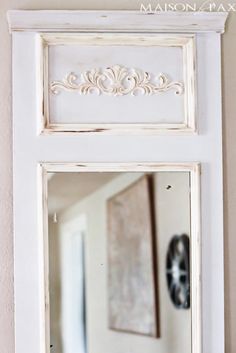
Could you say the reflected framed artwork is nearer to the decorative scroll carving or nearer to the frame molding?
the frame molding

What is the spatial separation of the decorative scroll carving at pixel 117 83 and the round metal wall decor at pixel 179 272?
365 millimetres

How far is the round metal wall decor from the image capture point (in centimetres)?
174

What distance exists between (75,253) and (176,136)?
1.22 feet

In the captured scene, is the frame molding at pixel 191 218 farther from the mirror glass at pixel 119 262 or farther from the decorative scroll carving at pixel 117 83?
the decorative scroll carving at pixel 117 83

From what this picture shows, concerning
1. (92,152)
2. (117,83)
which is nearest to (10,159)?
(92,152)

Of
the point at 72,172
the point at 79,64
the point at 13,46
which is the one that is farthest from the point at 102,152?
the point at 13,46

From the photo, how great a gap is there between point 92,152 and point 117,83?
178mm

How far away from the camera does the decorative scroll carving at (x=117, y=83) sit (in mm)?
1747

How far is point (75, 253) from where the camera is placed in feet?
5.69

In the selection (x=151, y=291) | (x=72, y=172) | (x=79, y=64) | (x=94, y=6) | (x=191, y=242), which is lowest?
(x=151, y=291)

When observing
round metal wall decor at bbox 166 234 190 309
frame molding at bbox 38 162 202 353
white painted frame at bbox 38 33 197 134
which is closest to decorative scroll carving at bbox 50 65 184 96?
white painted frame at bbox 38 33 197 134

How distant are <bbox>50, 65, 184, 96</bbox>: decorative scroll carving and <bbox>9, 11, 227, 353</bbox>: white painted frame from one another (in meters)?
0.07

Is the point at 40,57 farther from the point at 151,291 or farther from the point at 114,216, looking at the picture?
the point at 151,291

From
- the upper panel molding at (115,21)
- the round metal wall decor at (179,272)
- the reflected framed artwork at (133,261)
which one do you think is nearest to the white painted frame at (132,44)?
the upper panel molding at (115,21)
